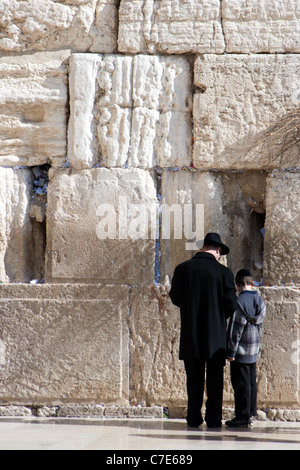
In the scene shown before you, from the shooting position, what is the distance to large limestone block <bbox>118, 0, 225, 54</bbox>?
657cm

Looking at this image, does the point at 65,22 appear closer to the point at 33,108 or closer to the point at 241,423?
the point at 33,108

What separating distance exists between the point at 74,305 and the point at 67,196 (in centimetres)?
98

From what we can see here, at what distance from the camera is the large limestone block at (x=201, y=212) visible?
6.59 metres

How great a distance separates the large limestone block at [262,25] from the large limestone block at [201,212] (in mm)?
1112

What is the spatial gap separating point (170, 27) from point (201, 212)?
164cm

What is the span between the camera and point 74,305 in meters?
6.31

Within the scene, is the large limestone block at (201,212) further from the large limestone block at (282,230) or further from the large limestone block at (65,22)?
the large limestone block at (65,22)

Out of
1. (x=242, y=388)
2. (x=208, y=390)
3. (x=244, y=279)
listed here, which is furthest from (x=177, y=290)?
(x=242, y=388)

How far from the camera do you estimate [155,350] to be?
246 inches

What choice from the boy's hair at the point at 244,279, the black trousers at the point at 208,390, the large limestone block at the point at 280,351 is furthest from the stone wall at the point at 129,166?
the black trousers at the point at 208,390

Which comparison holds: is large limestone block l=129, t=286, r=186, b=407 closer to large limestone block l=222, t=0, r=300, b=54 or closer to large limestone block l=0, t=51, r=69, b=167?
large limestone block l=0, t=51, r=69, b=167

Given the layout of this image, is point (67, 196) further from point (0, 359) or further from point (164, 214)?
point (0, 359)

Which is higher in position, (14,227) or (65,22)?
(65,22)

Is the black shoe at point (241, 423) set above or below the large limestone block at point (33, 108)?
below
